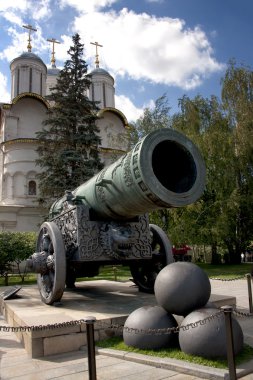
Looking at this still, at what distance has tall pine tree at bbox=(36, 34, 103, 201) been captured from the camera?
21172mm

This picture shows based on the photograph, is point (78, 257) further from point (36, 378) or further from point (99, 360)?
point (36, 378)

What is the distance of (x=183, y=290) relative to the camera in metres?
4.66

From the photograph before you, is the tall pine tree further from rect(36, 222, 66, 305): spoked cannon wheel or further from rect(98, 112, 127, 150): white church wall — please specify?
rect(36, 222, 66, 305): spoked cannon wheel

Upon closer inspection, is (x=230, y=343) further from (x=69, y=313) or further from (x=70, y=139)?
(x=70, y=139)

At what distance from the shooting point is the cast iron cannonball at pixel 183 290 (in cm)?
467

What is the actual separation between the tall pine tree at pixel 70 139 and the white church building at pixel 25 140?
110 inches

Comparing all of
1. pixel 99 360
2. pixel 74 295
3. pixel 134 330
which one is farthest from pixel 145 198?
pixel 74 295

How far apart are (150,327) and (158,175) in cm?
195

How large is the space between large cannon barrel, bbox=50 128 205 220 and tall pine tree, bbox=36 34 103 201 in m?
15.0

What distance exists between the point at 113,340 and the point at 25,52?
1450 inches

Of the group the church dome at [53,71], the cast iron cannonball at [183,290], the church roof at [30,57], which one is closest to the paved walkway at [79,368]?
the cast iron cannonball at [183,290]

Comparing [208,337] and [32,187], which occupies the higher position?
[32,187]

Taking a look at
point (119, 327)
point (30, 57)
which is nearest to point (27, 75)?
point (30, 57)

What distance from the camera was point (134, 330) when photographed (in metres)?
4.78
